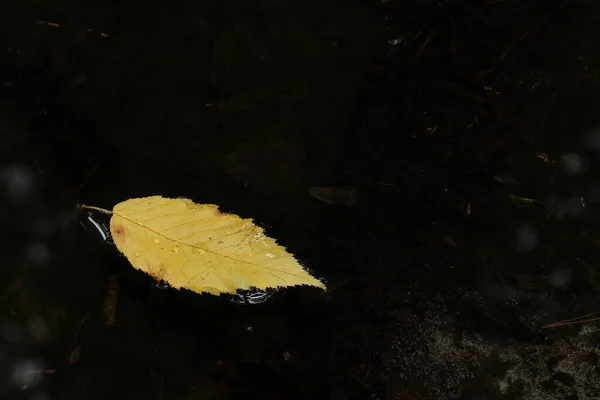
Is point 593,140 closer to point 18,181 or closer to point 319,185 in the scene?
point 319,185

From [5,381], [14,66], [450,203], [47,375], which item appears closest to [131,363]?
[47,375]

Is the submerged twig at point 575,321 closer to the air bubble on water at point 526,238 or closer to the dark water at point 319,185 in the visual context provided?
the dark water at point 319,185

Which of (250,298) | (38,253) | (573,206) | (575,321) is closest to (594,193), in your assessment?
(573,206)

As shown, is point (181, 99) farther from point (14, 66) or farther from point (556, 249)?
point (556, 249)

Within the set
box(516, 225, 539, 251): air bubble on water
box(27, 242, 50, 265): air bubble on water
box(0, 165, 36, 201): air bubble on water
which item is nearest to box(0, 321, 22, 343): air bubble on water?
box(27, 242, 50, 265): air bubble on water

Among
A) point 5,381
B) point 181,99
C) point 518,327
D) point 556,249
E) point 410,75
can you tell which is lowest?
point 5,381

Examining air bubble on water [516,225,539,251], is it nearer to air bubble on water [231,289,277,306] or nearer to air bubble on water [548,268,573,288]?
air bubble on water [548,268,573,288]

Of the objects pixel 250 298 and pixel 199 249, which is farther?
pixel 250 298
